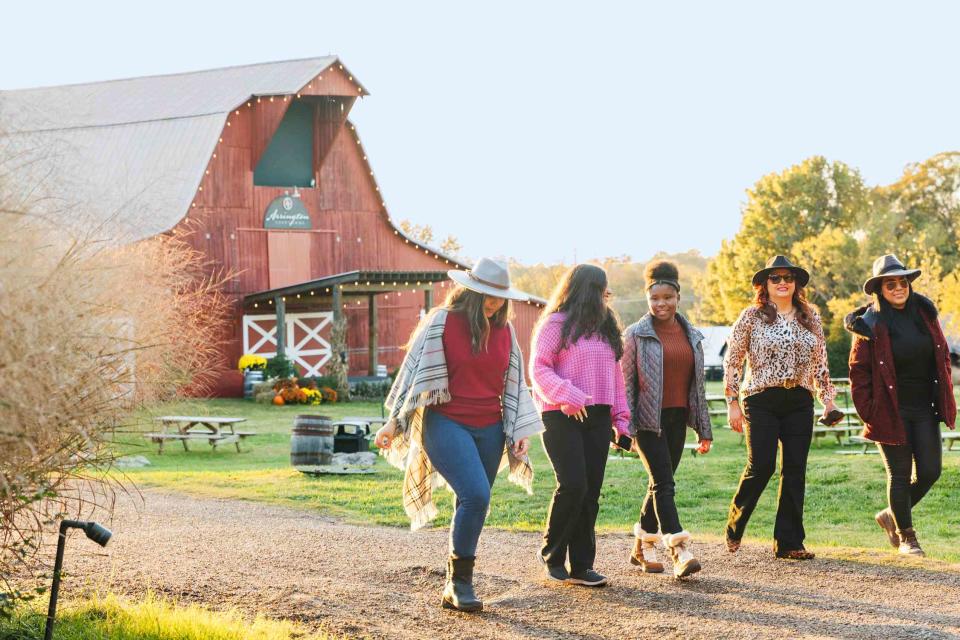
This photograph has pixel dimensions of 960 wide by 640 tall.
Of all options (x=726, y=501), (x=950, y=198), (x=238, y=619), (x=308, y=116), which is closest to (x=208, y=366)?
(x=308, y=116)

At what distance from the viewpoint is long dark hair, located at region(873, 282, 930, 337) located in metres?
7.86

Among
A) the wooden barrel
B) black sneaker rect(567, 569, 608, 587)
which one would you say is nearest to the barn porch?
the wooden barrel

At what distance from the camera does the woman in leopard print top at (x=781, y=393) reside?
7.50 m

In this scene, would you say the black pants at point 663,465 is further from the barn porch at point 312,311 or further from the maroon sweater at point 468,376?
the barn porch at point 312,311

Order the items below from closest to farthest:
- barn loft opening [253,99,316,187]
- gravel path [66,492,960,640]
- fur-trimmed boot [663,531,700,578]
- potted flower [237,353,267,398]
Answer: gravel path [66,492,960,640] → fur-trimmed boot [663,531,700,578] → potted flower [237,353,267,398] → barn loft opening [253,99,316,187]

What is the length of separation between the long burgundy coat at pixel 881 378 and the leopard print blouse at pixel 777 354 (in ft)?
1.07

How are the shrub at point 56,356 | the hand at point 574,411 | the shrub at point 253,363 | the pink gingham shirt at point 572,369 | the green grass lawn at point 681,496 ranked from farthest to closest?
the shrub at point 253,363, the green grass lawn at point 681,496, the pink gingham shirt at point 572,369, the hand at point 574,411, the shrub at point 56,356

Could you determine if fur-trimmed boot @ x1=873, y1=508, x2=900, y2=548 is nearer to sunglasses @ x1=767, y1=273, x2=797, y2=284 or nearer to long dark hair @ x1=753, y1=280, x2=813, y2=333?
long dark hair @ x1=753, y1=280, x2=813, y2=333

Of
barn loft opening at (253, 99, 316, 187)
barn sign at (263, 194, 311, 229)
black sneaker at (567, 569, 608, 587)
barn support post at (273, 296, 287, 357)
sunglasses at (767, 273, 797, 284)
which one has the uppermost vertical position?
barn loft opening at (253, 99, 316, 187)

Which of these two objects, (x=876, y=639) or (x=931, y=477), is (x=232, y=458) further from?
(x=876, y=639)

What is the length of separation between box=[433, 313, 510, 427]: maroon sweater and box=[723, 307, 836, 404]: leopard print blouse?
1.70m

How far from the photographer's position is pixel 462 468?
6.25 meters

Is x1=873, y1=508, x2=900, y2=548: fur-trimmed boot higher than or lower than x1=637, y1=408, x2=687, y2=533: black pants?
lower

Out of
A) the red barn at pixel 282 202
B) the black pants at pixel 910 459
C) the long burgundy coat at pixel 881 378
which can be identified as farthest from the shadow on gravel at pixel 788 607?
the red barn at pixel 282 202
